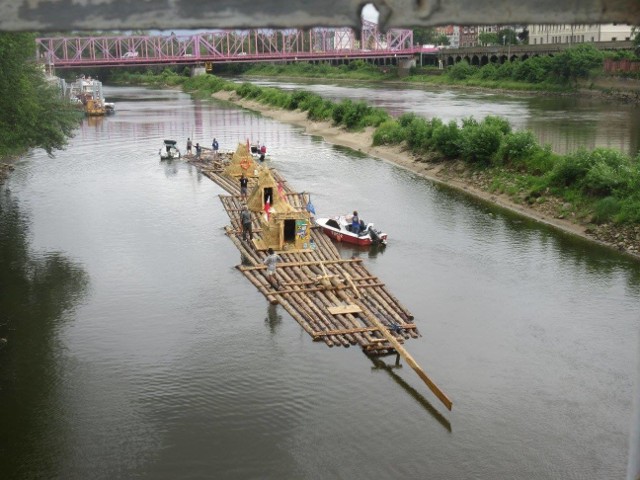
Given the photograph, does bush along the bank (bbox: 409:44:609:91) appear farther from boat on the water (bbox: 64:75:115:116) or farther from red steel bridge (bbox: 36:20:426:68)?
boat on the water (bbox: 64:75:115:116)

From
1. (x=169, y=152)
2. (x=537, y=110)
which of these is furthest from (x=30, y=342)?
(x=537, y=110)

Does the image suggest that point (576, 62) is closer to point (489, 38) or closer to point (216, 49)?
point (489, 38)

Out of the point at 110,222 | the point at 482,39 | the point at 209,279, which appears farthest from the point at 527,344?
the point at 482,39

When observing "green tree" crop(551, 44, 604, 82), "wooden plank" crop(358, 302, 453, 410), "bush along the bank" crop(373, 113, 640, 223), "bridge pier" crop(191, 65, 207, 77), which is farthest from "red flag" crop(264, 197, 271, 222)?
"bridge pier" crop(191, 65, 207, 77)

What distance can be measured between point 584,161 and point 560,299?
38.3 ft

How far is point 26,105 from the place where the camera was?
91.9 feet

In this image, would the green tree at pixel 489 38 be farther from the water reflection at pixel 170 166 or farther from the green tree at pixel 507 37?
the water reflection at pixel 170 166

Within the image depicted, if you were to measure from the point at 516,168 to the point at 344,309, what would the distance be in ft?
61.7

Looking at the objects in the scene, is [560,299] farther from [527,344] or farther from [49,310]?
[49,310]

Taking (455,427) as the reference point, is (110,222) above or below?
above

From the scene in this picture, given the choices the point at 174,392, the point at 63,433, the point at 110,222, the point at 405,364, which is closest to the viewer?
the point at 63,433

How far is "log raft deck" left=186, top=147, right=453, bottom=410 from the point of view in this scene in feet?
60.8

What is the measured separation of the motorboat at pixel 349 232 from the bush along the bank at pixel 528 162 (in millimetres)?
8821

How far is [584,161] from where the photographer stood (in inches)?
1243
